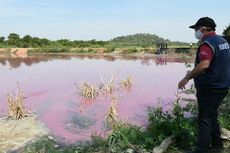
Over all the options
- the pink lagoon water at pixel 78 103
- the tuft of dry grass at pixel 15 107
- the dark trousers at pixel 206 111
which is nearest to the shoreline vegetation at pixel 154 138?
the dark trousers at pixel 206 111

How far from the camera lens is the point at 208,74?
5047 millimetres

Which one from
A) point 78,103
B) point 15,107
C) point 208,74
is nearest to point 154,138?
point 208,74

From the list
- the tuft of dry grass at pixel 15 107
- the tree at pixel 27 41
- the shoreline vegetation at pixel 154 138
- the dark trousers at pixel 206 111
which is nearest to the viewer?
the dark trousers at pixel 206 111

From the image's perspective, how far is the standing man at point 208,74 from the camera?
4.95m

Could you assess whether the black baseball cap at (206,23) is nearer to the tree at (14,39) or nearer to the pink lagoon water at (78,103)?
the pink lagoon water at (78,103)

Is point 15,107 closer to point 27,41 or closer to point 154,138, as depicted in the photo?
point 154,138

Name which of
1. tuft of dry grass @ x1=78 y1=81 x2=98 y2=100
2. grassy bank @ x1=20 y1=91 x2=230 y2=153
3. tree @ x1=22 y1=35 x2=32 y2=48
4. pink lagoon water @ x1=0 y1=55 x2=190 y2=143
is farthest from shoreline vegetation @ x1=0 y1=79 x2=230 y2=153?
tree @ x1=22 y1=35 x2=32 y2=48

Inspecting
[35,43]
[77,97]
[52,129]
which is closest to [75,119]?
[52,129]

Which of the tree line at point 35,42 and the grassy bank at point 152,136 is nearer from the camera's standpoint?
the grassy bank at point 152,136

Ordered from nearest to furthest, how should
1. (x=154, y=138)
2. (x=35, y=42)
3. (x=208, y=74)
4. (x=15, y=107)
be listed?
(x=208, y=74) → (x=154, y=138) → (x=15, y=107) → (x=35, y=42)

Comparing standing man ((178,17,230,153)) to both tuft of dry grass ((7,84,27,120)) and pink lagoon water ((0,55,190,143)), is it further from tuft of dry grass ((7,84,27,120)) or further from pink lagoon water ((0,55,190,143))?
tuft of dry grass ((7,84,27,120))

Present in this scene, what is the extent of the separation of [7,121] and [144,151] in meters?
5.67

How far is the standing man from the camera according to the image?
4.95 m

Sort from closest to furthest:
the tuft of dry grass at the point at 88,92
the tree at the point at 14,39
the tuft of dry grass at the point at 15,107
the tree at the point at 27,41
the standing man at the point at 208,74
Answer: the standing man at the point at 208,74 → the tuft of dry grass at the point at 15,107 → the tuft of dry grass at the point at 88,92 → the tree at the point at 27,41 → the tree at the point at 14,39
